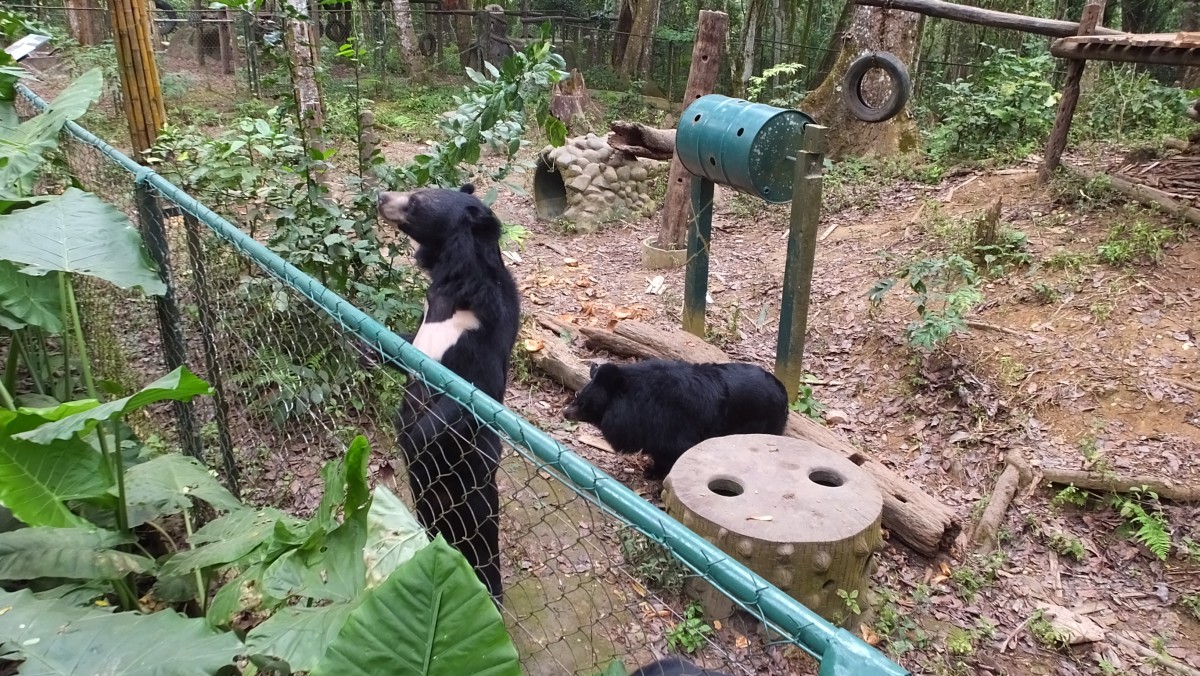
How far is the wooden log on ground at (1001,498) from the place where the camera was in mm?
3832

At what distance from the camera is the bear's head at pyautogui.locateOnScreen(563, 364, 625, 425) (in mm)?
4113

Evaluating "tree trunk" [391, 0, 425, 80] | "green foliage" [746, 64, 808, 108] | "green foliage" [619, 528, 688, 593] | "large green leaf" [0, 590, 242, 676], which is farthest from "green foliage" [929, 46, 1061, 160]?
"tree trunk" [391, 0, 425, 80]

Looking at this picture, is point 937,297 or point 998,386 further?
point 937,297

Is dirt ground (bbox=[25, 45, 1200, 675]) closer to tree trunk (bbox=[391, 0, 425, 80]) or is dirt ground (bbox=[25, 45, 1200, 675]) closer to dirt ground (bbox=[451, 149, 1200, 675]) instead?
dirt ground (bbox=[451, 149, 1200, 675])

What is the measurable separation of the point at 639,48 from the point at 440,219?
16.4 m

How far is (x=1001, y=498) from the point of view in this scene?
13.1ft

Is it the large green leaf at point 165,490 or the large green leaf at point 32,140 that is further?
the large green leaf at point 32,140

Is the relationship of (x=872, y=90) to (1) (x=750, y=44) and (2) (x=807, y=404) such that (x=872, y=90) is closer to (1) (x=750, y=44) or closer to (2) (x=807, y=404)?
(2) (x=807, y=404)

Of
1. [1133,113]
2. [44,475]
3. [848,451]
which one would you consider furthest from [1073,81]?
[44,475]

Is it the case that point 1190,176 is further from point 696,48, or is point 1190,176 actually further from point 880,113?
point 696,48

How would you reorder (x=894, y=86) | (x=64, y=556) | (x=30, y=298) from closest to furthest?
1. (x=64, y=556)
2. (x=30, y=298)
3. (x=894, y=86)

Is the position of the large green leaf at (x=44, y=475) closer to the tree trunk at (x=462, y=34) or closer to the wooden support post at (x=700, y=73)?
the wooden support post at (x=700, y=73)

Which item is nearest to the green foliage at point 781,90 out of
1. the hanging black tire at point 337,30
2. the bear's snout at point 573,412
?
the bear's snout at point 573,412

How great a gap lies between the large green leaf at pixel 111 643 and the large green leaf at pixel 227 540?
0.19 metres
